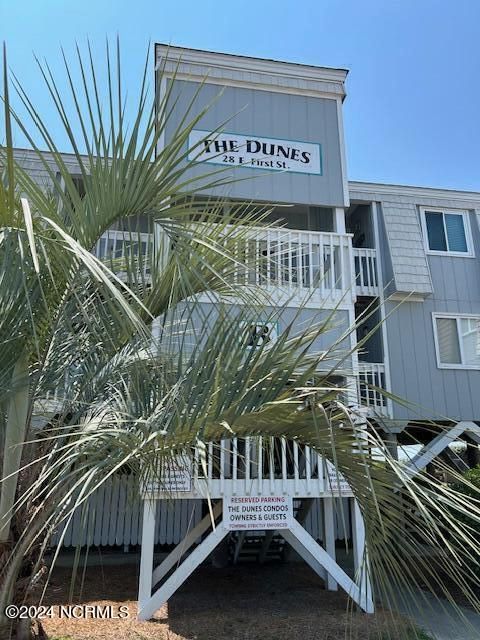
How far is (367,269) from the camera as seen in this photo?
11.6m

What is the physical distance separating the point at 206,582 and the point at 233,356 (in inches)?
288

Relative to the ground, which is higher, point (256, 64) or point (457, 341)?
point (256, 64)

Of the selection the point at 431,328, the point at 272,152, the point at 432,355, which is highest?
the point at 272,152

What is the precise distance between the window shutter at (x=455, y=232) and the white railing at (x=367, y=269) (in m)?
2.02

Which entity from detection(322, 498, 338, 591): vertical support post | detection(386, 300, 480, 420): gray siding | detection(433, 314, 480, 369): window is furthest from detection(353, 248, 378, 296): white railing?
detection(322, 498, 338, 591): vertical support post

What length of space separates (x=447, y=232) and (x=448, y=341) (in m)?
2.71

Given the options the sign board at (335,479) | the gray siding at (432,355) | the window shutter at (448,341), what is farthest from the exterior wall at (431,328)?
the sign board at (335,479)

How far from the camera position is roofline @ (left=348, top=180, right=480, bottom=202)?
12102 mm

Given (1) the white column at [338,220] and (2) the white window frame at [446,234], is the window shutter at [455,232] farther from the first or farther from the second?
(1) the white column at [338,220]

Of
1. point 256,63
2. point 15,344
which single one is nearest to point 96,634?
point 15,344

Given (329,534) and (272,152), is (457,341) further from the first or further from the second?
(272,152)

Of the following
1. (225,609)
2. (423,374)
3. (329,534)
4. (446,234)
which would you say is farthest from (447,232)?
(225,609)

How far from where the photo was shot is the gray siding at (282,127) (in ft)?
27.8

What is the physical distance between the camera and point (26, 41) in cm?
250
